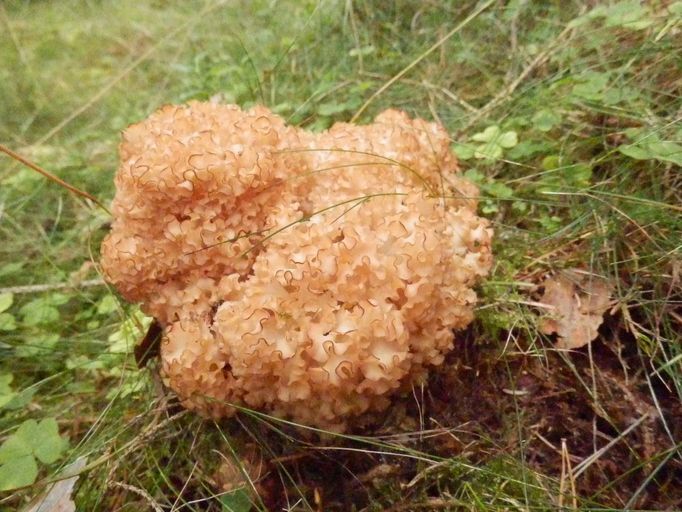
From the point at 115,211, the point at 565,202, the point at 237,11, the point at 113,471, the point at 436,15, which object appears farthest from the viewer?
the point at 237,11

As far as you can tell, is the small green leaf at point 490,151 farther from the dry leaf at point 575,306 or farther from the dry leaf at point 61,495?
the dry leaf at point 61,495

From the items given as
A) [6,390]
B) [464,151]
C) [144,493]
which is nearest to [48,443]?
[144,493]

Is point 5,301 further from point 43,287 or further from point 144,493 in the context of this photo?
point 144,493

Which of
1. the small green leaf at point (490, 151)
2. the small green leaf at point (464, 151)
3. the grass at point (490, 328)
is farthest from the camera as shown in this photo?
the small green leaf at point (464, 151)

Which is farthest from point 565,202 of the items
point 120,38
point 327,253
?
point 120,38

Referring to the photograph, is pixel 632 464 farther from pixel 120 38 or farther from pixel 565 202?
pixel 120 38

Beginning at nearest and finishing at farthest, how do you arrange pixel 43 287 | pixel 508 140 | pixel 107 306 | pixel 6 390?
pixel 6 390 < pixel 508 140 < pixel 107 306 < pixel 43 287

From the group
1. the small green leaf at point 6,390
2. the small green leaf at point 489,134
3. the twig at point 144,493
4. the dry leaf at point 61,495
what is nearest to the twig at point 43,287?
the small green leaf at point 6,390
